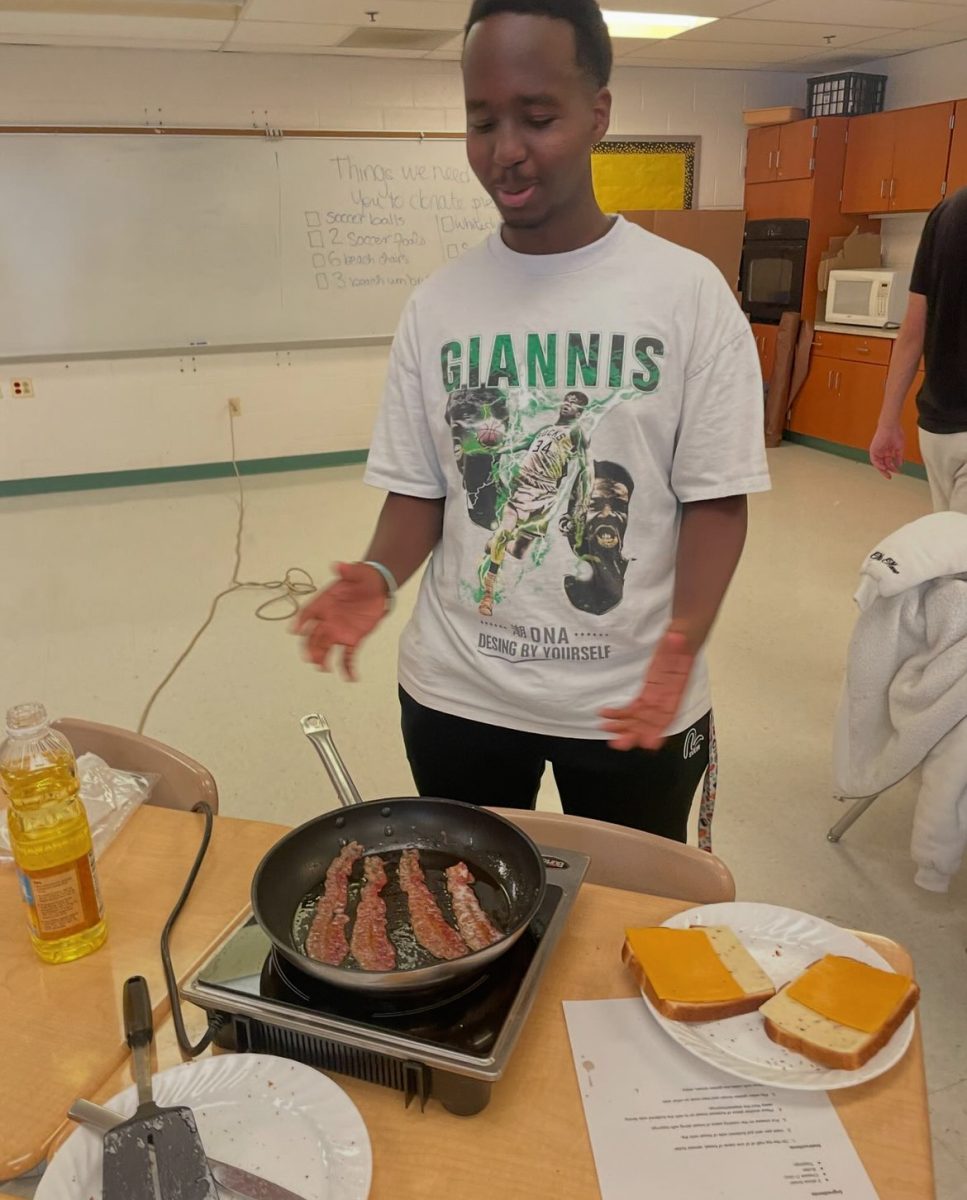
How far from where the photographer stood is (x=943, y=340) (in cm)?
257

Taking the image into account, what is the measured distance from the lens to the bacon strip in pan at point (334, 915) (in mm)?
830

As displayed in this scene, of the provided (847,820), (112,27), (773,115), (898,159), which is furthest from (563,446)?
(773,115)

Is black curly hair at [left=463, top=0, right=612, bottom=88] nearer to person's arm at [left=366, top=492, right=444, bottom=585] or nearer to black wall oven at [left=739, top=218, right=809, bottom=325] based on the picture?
person's arm at [left=366, top=492, right=444, bottom=585]

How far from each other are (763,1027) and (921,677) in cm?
115

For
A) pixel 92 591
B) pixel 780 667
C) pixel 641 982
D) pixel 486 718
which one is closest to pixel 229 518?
pixel 92 591

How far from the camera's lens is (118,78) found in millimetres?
4938

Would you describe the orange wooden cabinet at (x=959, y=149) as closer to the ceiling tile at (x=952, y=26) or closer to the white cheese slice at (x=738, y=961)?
the ceiling tile at (x=952, y=26)

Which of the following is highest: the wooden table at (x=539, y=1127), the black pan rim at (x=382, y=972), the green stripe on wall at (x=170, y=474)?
the black pan rim at (x=382, y=972)

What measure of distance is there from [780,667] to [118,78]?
4.49 m

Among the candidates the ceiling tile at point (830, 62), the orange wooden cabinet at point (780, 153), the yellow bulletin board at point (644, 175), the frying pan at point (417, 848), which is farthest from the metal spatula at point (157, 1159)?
the ceiling tile at point (830, 62)

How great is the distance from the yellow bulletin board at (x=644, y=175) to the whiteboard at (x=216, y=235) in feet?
2.87

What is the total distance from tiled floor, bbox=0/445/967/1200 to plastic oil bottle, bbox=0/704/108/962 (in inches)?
51.3

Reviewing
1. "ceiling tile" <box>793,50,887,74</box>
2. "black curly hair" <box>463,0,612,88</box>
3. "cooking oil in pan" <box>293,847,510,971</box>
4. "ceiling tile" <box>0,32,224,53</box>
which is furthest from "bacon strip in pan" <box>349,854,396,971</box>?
"ceiling tile" <box>793,50,887,74</box>

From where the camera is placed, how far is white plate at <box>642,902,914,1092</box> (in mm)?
762
